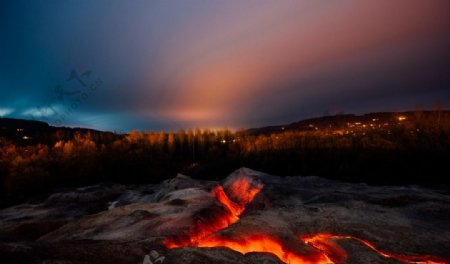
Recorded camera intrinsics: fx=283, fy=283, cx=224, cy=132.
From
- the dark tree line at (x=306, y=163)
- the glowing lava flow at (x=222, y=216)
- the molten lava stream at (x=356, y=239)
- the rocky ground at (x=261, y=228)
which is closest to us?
the rocky ground at (x=261, y=228)

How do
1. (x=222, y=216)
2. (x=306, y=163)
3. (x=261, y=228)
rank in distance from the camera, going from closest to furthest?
(x=261, y=228), (x=222, y=216), (x=306, y=163)

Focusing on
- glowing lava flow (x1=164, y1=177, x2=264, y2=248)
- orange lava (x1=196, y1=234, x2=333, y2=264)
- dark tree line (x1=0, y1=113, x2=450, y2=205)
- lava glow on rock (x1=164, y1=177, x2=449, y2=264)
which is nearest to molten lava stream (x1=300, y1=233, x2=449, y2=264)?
lava glow on rock (x1=164, y1=177, x2=449, y2=264)

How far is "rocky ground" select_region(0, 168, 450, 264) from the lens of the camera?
516 centimetres

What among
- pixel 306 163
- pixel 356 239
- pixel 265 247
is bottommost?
pixel 306 163

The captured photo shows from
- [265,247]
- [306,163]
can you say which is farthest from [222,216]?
[306,163]

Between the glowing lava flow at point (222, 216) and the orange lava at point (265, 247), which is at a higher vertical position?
the orange lava at point (265, 247)

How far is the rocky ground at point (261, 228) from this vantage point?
16.9ft

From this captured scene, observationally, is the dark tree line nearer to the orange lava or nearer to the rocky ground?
the rocky ground

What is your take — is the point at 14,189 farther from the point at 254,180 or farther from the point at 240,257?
the point at 240,257

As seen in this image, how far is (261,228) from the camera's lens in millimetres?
7055

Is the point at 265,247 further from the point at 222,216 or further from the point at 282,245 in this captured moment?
the point at 222,216

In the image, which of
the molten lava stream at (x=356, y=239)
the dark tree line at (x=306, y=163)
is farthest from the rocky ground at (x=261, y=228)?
the dark tree line at (x=306, y=163)

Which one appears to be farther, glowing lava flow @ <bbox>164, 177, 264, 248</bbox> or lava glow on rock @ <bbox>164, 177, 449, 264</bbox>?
glowing lava flow @ <bbox>164, 177, 264, 248</bbox>

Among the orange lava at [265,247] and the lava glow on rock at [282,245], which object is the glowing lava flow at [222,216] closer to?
the lava glow on rock at [282,245]
